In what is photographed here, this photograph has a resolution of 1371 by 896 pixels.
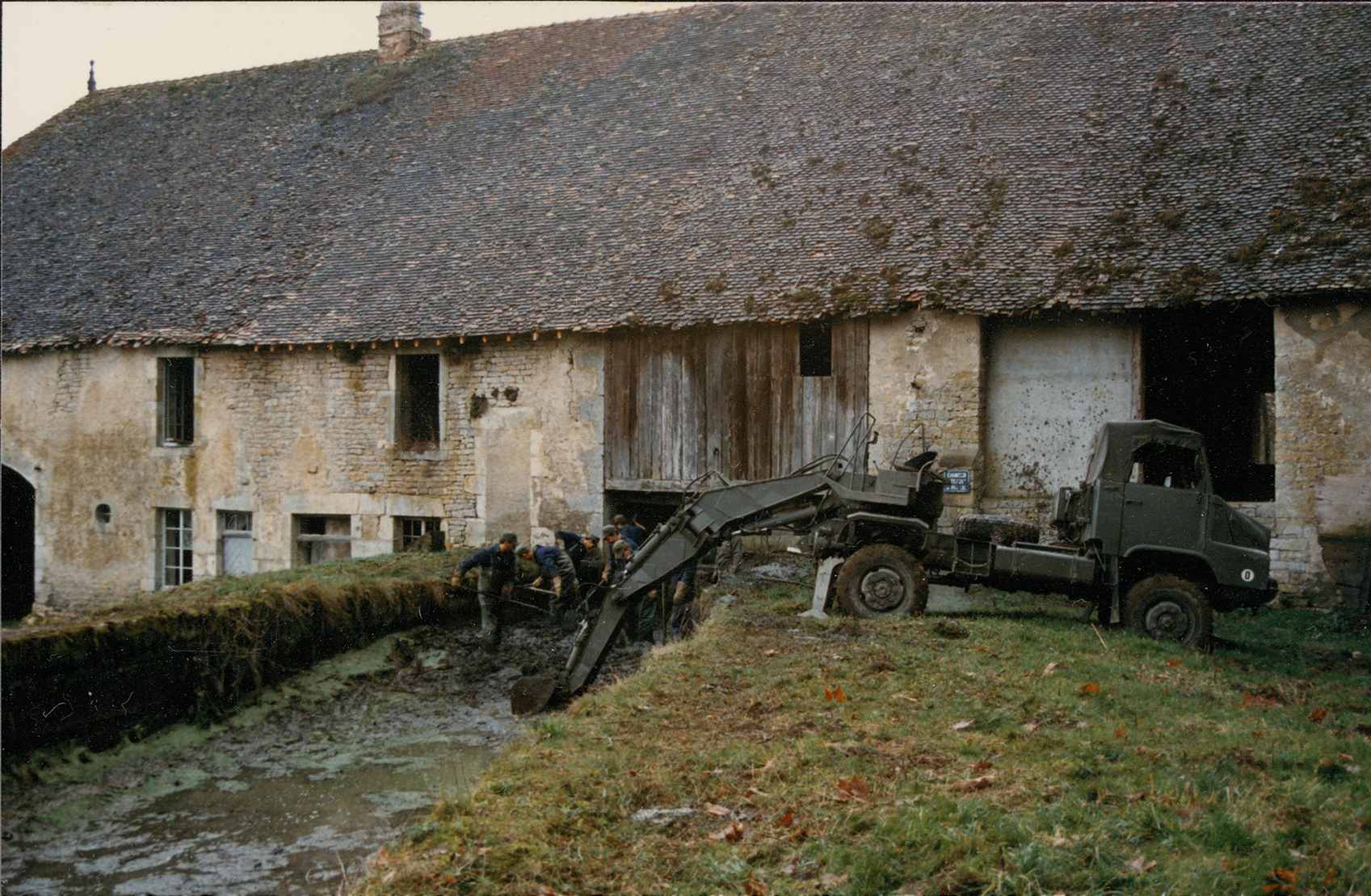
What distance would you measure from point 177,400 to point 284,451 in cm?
282

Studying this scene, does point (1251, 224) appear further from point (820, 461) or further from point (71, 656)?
point (71, 656)

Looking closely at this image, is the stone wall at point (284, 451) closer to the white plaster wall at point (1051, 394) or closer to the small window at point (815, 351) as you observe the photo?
the small window at point (815, 351)

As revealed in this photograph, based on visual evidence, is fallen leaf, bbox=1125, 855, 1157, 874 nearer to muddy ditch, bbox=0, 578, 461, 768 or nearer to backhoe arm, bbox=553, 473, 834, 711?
backhoe arm, bbox=553, 473, 834, 711

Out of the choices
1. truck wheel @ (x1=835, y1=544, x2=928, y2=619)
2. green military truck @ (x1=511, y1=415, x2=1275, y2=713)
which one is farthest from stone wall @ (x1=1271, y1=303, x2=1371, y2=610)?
truck wheel @ (x1=835, y1=544, x2=928, y2=619)

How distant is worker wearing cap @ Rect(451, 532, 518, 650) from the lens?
1364cm

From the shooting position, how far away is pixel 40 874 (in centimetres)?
772

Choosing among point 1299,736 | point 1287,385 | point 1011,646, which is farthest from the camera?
point 1287,385

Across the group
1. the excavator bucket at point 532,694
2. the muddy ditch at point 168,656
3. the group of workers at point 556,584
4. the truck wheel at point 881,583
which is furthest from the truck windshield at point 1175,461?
the muddy ditch at point 168,656

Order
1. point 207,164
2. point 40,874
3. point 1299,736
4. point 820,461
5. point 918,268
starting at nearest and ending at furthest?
point 1299,736, point 40,874, point 820,461, point 918,268, point 207,164

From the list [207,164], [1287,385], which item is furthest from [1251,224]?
[207,164]

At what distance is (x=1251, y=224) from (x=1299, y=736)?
941 cm

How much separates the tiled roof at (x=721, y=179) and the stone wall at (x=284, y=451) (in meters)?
0.87

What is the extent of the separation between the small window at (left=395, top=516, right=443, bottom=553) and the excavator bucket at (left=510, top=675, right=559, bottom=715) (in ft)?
24.7

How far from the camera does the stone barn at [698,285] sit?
14391 millimetres
